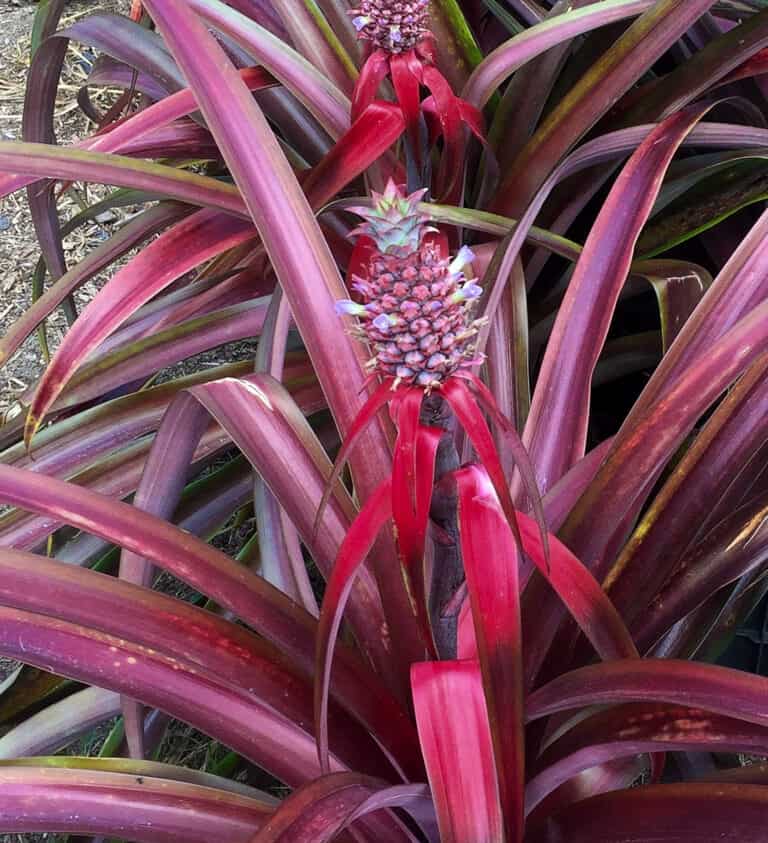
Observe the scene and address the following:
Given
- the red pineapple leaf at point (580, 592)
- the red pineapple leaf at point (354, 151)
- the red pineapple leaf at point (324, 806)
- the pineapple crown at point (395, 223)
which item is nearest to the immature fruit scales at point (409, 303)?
the pineapple crown at point (395, 223)

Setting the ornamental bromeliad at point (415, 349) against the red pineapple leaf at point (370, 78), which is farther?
the red pineapple leaf at point (370, 78)

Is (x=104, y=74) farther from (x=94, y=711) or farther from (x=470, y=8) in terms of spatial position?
(x=94, y=711)

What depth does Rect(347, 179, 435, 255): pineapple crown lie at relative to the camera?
17.8 inches

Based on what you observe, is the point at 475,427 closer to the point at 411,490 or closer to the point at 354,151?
the point at 411,490

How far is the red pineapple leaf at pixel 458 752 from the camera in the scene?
548 millimetres

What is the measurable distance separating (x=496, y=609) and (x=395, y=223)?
0.77ft

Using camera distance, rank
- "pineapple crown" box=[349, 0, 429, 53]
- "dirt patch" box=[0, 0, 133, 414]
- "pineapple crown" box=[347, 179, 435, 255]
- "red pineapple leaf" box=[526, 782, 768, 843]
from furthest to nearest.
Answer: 1. "dirt patch" box=[0, 0, 133, 414]
2. "pineapple crown" box=[349, 0, 429, 53]
3. "red pineapple leaf" box=[526, 782, 768, 843]
4. "pineapple crown" box=[347, 179, 435, 255]

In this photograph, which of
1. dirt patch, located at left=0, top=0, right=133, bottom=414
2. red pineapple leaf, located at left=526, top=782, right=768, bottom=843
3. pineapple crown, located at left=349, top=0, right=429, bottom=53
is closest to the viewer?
red pineapple leaf, located at left=526, top=782, right=768, bottom=843

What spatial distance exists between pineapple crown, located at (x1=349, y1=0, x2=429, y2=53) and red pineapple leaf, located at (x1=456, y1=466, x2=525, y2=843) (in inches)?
22.6

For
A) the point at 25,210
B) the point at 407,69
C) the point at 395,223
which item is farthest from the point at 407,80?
the point at 25,210

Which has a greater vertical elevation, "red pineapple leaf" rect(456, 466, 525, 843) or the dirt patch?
the dirt patch

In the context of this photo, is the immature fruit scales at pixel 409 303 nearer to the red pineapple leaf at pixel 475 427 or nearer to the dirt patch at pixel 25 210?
the red pineapple leaf at pixel 475 427

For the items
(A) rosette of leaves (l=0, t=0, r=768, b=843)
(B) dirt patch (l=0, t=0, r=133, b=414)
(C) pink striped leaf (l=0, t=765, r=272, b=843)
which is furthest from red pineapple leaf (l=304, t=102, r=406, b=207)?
(B) dirt patch (l=0, t=0, r=133, b=414)

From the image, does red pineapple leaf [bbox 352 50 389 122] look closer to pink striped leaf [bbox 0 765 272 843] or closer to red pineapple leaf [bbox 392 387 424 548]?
red pineapple leaf [bbox 392 387 424 548]
